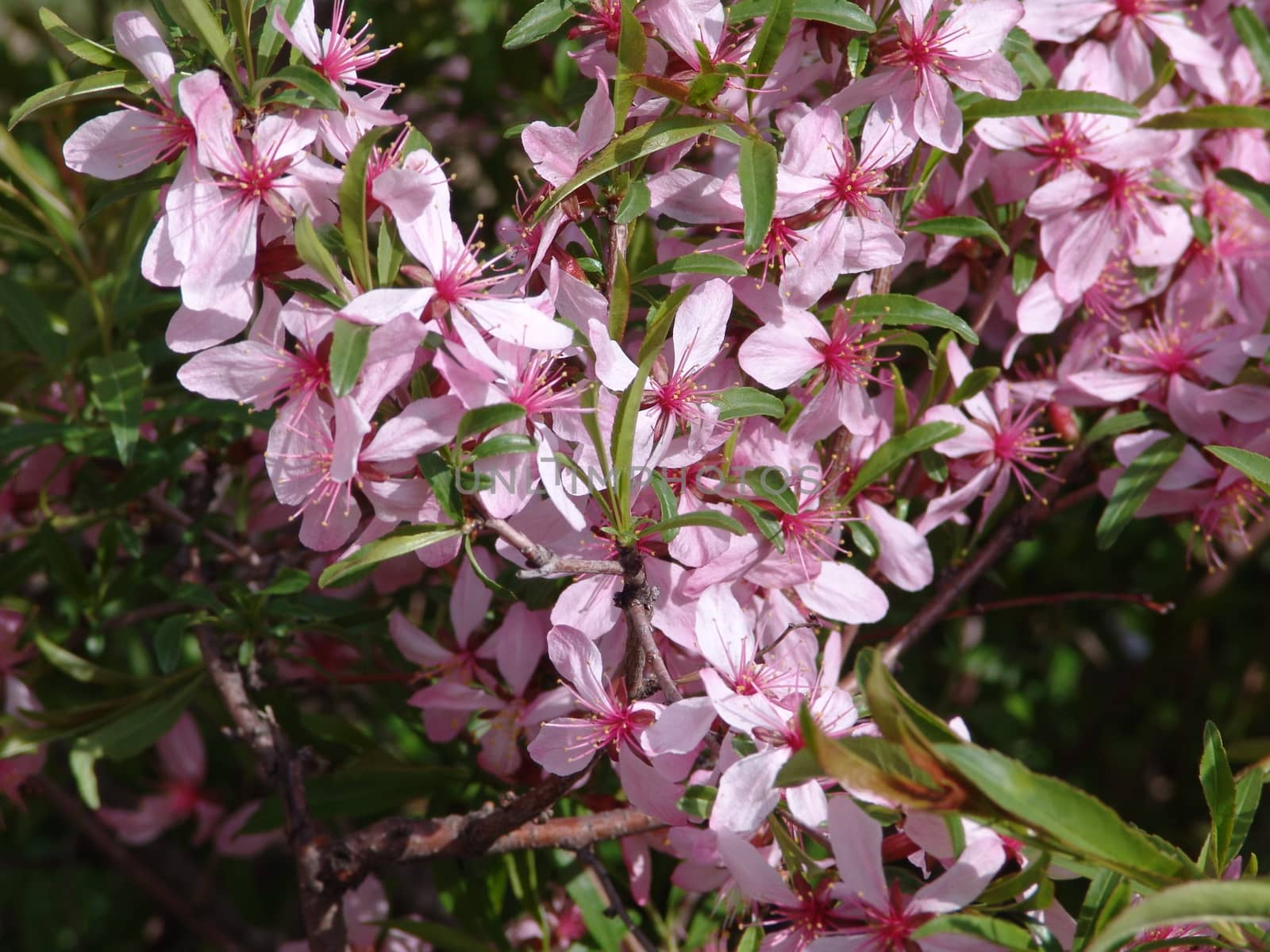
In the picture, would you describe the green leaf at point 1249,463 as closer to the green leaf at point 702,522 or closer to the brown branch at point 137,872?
the green leaf at point 702,522

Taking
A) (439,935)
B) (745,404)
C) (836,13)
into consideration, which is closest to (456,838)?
(439,935)

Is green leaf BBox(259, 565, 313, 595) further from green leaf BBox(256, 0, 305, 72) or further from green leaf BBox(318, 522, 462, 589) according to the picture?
green leaf BBox(256, 0, 305, 72)

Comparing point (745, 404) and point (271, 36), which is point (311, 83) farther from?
point (745, 404)

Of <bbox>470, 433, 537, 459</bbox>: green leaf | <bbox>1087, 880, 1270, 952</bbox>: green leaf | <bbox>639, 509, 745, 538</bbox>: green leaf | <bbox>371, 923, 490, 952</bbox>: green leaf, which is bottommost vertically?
<bbox>371, 923, 490, 952</bbox>: green leaf

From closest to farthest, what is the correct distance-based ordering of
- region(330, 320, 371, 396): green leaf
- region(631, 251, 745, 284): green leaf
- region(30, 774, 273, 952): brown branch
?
1. region(330, 320, 371, 396): green leaf
2. region(631, 251, 745, 284): green leaf
3. region(30, 774, 273, 952): brown branch

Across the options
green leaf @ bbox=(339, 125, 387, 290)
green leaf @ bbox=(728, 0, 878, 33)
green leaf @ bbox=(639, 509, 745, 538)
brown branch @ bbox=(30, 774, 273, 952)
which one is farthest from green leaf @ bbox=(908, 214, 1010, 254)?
brown branch @ bbox=(30, 774, 273, 952)
